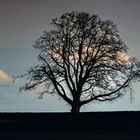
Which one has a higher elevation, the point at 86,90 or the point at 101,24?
the point at 101,24
